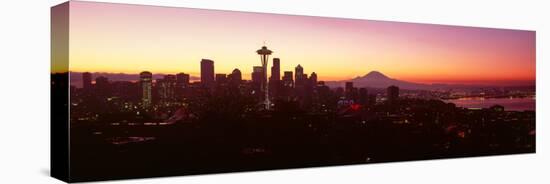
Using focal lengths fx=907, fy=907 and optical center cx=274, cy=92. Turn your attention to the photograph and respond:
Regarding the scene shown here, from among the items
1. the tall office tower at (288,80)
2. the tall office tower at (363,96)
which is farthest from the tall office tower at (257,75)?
the tall office tower at (363,96)

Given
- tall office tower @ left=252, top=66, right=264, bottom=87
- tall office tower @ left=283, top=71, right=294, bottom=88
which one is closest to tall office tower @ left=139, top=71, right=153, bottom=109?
tall office tower @ left=252, top=66, right=264, bottom=87

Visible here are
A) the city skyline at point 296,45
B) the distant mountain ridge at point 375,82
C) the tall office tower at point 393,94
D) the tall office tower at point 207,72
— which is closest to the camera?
the city skyline at point 296,45

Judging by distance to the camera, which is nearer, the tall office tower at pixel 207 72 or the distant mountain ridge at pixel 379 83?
the tall office tower at pixel 207 72

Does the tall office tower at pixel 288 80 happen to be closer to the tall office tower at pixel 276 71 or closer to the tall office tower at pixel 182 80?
the tall office tower at pixel 276 71

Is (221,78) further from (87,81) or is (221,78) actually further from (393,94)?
(393,94)

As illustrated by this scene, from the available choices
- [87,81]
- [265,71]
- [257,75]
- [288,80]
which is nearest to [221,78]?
[257,75]

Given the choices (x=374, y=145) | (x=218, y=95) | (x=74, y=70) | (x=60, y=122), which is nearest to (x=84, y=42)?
(x=74, y=70)

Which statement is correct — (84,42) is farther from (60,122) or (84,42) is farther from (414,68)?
(414,68)
